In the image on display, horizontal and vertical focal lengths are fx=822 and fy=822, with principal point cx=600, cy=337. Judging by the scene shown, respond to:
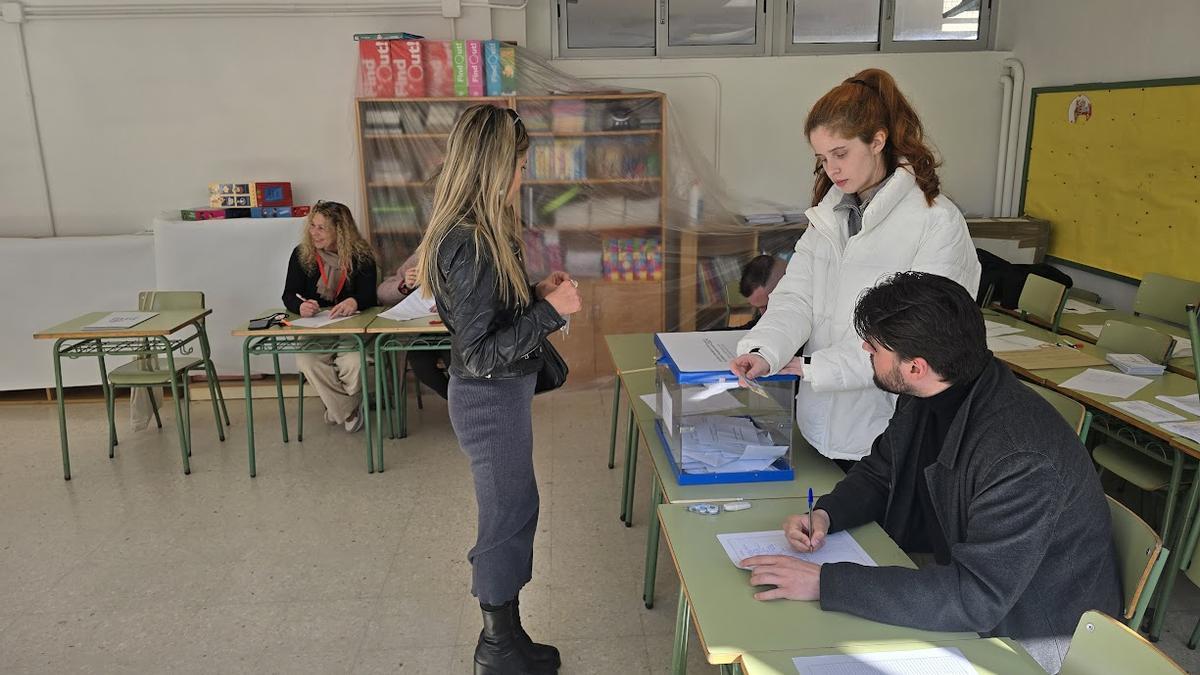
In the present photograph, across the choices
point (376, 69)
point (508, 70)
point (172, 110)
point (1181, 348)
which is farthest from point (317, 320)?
point (1181, 348)

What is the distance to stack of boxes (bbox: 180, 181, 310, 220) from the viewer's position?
195 inches

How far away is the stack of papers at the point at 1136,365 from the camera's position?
3016mm

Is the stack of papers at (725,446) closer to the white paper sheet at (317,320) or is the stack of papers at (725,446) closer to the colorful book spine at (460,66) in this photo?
the white paper sheet at (317,320)

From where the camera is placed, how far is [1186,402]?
2688 millimetres

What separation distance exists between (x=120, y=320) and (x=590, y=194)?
2611 mm

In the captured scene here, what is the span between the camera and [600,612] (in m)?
2.68

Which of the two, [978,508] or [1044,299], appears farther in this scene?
[1044,299]

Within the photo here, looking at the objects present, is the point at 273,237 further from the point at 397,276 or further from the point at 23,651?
the point at 23,651

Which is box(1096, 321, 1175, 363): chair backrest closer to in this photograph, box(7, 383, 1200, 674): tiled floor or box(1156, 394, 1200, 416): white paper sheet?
box(1156, 394, 1200, 416): white paper sheet

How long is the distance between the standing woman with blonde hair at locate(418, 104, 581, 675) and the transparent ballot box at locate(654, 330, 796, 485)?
1.13 feet

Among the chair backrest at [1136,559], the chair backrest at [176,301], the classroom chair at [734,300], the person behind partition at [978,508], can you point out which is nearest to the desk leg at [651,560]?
the person behind partition at [978,508]

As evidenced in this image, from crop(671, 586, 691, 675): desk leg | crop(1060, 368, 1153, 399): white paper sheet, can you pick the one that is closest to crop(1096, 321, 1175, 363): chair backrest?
crop(1060, 368, 1153, 399): white paper sheet

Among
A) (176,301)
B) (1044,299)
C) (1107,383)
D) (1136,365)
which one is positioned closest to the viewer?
(1107,383)

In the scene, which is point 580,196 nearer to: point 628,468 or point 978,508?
point 628,468
